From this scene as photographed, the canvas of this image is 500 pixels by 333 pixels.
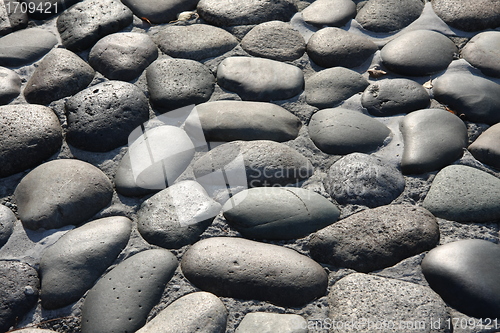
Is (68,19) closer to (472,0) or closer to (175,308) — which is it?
(175,308)

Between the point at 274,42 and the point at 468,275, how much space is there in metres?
1.24

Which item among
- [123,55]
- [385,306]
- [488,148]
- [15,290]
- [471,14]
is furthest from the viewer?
[471,14]

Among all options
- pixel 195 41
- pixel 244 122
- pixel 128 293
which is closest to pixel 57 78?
pixel 195 41

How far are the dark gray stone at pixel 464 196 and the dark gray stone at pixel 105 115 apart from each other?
1054 millimetres

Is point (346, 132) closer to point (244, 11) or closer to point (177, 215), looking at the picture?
point (177, 215)

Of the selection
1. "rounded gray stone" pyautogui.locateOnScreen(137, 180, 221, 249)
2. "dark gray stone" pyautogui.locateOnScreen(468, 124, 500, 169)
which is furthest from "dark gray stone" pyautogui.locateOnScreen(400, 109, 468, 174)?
"rounded gray stone" pyautogui.locateOnScreen(137, 180, 221, 249)

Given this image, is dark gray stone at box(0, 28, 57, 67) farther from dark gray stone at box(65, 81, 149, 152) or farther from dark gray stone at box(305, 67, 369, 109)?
dark gray stone at box(305, 67, 369, 109)

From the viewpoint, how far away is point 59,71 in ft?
6.31

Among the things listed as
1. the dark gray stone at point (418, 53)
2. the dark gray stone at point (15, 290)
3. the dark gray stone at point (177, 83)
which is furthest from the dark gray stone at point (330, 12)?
the dark gray stone at point (15, 290)

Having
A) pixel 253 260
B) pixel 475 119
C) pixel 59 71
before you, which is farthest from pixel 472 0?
pixel 59 71

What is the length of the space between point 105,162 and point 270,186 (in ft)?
1.94

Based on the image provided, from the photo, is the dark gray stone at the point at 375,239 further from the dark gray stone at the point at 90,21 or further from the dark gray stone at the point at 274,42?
the dark gray stone at the point at 90,21

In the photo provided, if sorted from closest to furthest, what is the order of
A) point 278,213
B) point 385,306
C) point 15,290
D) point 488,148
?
point 385,306
point 15,290
point 278,213
point 488,148

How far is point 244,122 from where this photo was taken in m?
1.70
